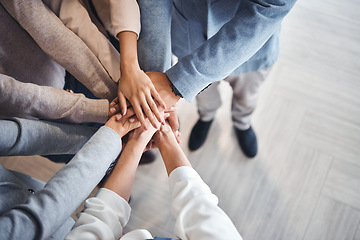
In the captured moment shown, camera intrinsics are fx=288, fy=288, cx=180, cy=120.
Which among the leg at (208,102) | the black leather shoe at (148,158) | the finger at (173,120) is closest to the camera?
the finger at (173,120)

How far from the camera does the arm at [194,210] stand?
19.7 inches

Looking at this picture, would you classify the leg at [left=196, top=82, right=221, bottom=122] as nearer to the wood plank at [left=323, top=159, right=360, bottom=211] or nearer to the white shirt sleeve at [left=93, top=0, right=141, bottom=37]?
the white shirt sleeve at [left=93, top=0, right=141, bottom=37]

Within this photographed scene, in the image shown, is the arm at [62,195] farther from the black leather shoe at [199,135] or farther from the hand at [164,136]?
the black leather shoe at [199,135]

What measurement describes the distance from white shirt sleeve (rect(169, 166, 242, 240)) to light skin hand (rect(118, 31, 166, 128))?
0.57ft

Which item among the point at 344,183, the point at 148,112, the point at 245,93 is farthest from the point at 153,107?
the point at 344,183

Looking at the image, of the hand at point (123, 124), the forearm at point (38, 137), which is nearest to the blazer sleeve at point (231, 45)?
the hand at point (123, 124)

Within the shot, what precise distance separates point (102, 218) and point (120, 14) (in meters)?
0.46

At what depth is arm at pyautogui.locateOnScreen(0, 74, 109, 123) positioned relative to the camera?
22.4 inches

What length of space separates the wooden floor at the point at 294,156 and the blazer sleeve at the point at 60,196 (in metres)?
0.63

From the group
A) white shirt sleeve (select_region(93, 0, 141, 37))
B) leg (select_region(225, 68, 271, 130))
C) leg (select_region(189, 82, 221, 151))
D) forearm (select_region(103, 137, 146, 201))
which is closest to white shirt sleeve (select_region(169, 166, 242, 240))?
forearm (select_region(103, 137, 146, 201))

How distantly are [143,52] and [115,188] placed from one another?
1.17 ft

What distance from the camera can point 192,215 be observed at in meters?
0.54

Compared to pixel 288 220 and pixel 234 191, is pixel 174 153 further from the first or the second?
Answer: pixel 288 220

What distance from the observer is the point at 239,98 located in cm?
107
